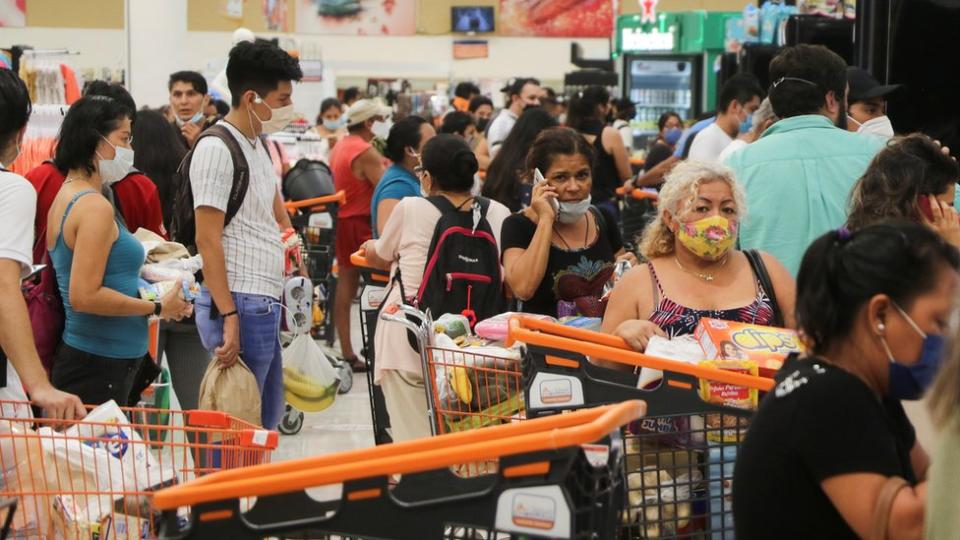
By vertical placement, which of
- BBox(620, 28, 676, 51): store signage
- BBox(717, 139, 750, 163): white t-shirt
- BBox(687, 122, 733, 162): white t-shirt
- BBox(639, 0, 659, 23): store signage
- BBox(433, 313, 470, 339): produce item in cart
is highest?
BBox(639, 0, 659, 23): store signage

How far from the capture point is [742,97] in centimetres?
798

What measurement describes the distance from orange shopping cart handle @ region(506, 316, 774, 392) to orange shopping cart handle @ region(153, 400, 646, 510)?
25.0 inches

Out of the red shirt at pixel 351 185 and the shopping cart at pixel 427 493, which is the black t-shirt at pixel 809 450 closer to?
the shopping cart at pixel 427 493

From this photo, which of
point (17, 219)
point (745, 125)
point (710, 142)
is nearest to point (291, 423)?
point (710, 142)

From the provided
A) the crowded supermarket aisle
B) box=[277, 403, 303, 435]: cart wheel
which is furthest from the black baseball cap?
box=[277, 403, 303, 435]: cart wheel

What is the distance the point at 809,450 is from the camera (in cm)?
198

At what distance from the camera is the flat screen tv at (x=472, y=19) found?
2731cm

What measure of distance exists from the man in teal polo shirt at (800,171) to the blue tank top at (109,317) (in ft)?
6.05

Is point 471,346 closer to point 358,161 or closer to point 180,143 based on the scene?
point 180,143

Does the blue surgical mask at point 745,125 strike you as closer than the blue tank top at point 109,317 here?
No

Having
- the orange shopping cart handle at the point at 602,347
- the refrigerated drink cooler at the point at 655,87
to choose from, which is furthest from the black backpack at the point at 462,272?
the refrigerated drink cooler at the point at 655,87

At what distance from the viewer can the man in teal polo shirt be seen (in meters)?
4.02

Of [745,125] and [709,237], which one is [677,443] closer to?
[709,237]

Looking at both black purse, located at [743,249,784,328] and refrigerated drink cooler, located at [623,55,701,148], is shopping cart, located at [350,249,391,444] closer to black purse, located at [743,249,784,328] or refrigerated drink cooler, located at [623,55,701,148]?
black purse, located at [743,249,784,328]
